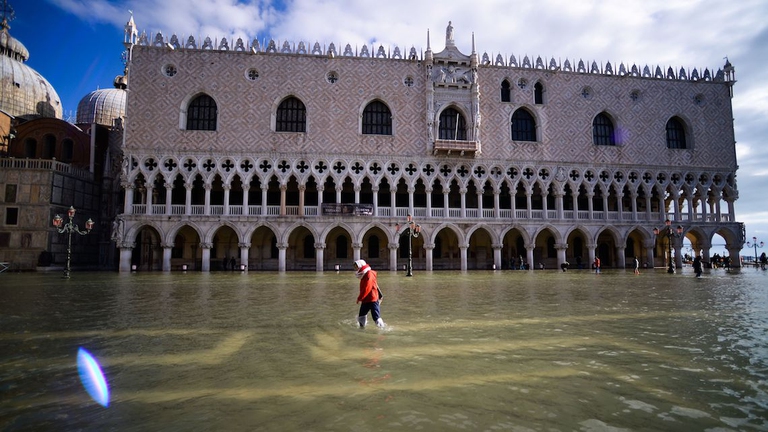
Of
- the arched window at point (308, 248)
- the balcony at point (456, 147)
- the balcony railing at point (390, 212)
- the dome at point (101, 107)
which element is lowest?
the arched window at point (308, 248)

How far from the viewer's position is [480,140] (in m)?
30.4

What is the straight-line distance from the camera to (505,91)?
31844mm

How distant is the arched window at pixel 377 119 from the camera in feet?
99.8

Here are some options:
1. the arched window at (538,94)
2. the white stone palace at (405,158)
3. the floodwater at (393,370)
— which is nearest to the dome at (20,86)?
the white stone palace at (405,158)

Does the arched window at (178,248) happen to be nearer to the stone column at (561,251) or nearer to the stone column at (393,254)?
the stone column at (393,254)

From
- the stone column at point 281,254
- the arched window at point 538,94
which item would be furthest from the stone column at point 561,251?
the stone column at point 281,254

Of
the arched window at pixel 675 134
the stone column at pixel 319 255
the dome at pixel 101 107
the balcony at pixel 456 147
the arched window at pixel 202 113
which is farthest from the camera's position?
the dome at pixel 101 107

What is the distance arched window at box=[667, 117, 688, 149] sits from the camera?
33750mm

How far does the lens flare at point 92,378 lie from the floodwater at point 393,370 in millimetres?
65

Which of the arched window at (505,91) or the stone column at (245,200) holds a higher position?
the arched window at (505,91)

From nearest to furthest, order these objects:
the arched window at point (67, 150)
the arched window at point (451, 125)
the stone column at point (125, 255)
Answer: the stone column at point (125, 255) < the arched window at point (451, 125) < the arched window at point (67, 150)

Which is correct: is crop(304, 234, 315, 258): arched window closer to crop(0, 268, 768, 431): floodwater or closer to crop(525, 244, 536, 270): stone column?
crop(525, 244, 536, 270): stone column

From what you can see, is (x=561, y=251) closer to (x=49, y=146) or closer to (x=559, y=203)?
(x=559, y=203)

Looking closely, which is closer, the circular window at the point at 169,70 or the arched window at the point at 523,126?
A: the circular window at the point at 169,70
